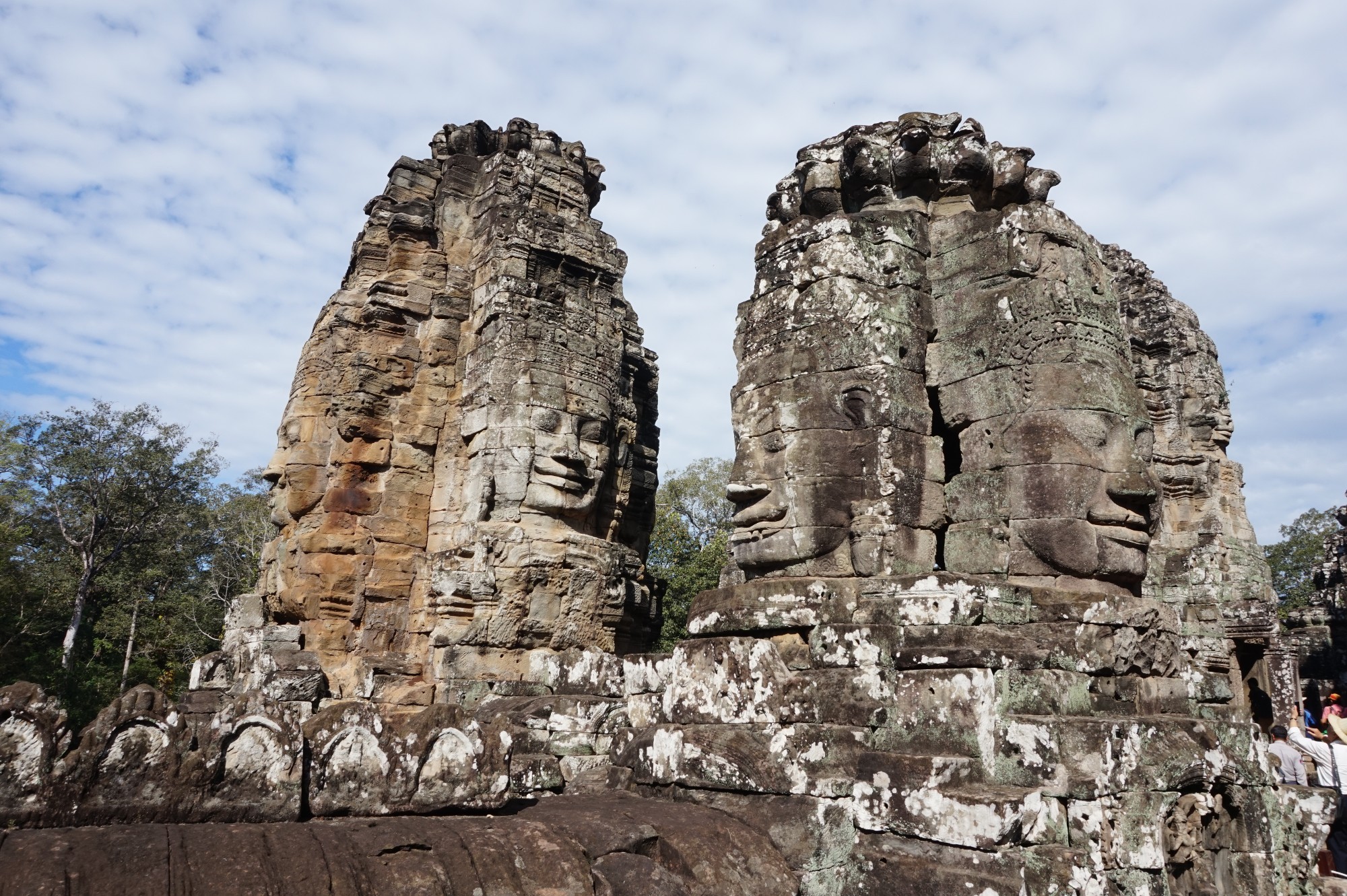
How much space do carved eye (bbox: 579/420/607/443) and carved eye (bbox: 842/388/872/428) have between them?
5.07m

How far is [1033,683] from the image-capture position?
4293mm

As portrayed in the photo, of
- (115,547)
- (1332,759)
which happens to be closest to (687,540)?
(115,547)

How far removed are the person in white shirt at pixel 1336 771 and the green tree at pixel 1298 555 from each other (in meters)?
41.0

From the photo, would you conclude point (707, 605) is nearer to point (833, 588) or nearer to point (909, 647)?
point (833, 588)

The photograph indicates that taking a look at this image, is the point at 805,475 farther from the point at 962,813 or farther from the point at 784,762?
the point at 962,813

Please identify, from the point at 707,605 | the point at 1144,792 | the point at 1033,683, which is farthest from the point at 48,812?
the point at 1144,792

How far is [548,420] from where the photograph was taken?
32.1 feet

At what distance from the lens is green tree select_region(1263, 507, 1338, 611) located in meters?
43.5

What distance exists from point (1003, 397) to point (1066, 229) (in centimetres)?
112

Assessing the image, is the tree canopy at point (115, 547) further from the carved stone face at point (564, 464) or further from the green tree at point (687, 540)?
the carved stone face at point (564, 464)

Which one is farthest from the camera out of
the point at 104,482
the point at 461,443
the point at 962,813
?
the point at 104,482

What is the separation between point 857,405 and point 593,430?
514 cm

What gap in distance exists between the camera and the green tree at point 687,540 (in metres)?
26.5

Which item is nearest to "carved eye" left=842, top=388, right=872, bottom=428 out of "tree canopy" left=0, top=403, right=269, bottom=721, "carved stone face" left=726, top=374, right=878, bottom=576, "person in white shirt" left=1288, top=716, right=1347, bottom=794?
"carved stone face" left=726, top=374, right=878, bottom=576
